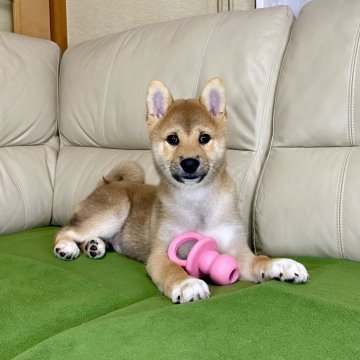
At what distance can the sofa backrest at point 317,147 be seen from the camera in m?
1.57

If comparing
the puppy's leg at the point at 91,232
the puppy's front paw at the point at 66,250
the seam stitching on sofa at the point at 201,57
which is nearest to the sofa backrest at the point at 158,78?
the seam stitching on sofa at the point at 201,57

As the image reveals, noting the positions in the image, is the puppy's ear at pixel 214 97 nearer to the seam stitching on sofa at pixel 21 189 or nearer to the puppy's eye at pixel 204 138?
the puppy's eye at pixel 204 138

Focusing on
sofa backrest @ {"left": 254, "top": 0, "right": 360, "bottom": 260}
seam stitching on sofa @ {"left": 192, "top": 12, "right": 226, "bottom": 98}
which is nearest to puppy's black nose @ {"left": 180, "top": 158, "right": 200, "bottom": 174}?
sofa backrest @ {"left": 254, "top": 0, "right": 360, "bottom": 260}

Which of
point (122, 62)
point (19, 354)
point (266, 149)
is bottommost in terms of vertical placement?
point (19, 354)

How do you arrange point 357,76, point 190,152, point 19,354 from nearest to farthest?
point 19,354 < point 190,152 < point 357,76

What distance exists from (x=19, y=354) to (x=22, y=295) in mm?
359

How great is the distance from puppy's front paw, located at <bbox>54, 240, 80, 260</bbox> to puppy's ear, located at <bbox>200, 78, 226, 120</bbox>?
0.69m

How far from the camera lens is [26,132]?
251cm

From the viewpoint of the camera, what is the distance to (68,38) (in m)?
3.35

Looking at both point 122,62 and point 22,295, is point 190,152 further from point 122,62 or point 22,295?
point 122,62

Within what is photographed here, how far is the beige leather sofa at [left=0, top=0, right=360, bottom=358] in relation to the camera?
1.62 meters

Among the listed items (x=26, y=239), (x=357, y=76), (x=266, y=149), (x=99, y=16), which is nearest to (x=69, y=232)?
(x=26, y=239)

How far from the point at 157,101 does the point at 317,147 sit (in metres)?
0.58

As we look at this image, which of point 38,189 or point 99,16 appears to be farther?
point 99,16
